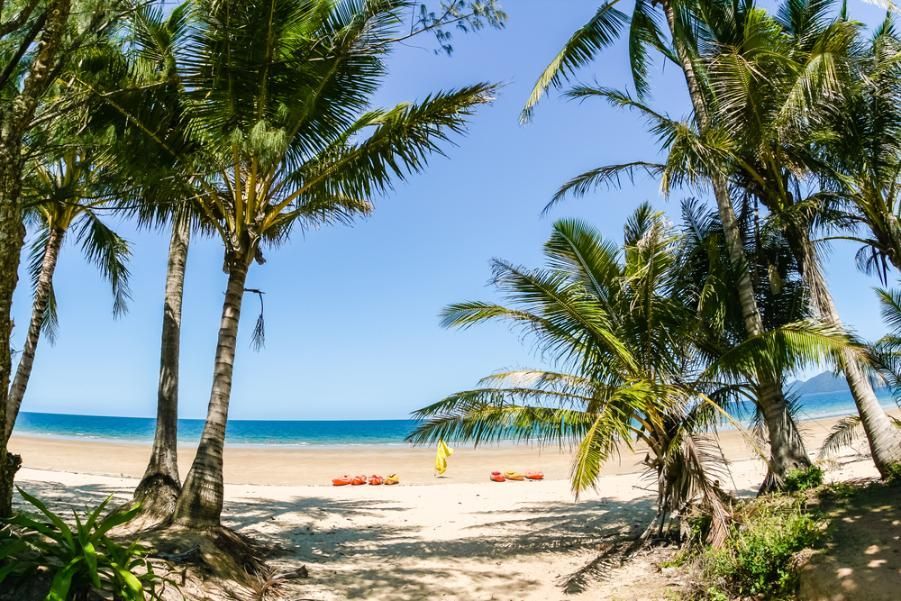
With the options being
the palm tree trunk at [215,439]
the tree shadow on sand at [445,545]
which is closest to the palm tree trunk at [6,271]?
the palm tree trunk at [215,439]

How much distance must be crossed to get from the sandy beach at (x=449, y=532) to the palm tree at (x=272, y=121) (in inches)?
77.8

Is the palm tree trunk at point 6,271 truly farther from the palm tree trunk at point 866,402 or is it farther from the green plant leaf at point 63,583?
the palm tree trunk at point 866,402

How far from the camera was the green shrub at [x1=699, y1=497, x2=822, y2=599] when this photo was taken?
4.91m

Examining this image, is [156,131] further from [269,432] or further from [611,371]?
[269,432]

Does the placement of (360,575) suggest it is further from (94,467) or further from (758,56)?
(94,467)

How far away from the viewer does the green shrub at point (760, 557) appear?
491cm

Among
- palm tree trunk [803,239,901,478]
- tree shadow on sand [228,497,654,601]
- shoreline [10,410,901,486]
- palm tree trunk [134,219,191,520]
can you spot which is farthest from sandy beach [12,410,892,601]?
shoreline [10,410,901,486]

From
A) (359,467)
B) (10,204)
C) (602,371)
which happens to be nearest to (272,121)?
(10,204)

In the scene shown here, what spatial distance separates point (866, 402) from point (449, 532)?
19.8ft

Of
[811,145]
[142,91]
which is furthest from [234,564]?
[811,145]

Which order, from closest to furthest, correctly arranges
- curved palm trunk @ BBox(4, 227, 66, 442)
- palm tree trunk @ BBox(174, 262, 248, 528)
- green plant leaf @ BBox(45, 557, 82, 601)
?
green plant leaf @ BBox(45, 557, 82, 601)
palm tree trunk @ BBox(174, 262, 248, 528)
curved palm trunk @ BBox(4, 227, 66, 442)

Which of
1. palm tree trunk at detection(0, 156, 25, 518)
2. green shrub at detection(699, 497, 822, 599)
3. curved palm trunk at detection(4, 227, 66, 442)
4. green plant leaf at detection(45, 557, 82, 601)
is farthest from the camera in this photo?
curved palm trunk at detection(4, 227, 66, 442)

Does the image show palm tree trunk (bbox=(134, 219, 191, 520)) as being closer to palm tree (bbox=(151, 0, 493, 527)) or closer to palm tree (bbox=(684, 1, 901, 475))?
palm tree (bbox=(151, 0, 493, 527))

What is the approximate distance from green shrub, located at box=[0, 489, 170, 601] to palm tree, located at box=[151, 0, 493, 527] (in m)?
2.14
